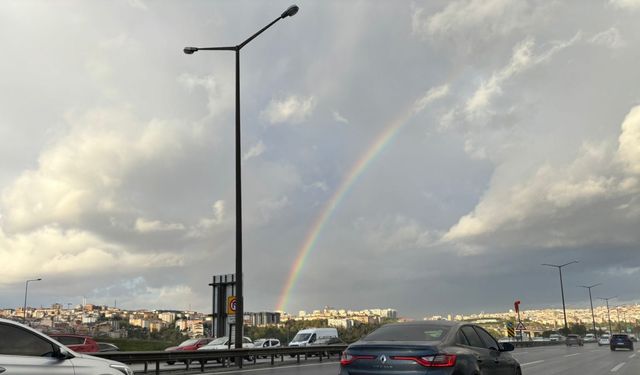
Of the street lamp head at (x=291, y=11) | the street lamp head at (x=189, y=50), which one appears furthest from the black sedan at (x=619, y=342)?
the street lamp head at (x=189, y=50)

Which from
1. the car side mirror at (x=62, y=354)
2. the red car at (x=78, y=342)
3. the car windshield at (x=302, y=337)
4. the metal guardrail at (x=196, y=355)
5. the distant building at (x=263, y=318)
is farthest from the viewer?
the distant building at (x=263, y=318)

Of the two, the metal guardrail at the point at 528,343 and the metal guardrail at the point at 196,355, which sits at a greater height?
the metal guardrail at the point at 196,355

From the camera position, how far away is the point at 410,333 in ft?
26.1

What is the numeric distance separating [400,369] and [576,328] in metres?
147

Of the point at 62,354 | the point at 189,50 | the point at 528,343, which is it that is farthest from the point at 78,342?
the point at 528,343

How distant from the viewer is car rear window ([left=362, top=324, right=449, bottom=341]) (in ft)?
25.0

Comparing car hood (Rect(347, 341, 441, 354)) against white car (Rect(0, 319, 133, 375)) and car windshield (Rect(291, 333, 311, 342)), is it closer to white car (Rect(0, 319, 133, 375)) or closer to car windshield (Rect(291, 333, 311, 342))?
white car (Rect(0, 319, 133, 375))

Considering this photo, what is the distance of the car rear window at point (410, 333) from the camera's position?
25.0ft

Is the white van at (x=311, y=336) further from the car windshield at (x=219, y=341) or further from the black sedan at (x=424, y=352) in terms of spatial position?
the black sedan at (x=424, y=352)

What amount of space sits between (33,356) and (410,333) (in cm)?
494

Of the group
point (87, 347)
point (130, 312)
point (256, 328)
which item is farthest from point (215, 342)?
point (130, 312)

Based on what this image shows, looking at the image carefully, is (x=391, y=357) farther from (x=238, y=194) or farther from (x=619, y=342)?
(x=619, y=342)

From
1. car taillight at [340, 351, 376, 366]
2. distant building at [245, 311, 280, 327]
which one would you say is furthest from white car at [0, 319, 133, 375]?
distant building at [245, 311, 280, 327]

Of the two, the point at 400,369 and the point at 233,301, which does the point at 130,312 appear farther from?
the point at 400,369
